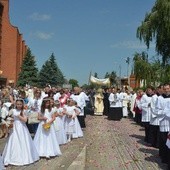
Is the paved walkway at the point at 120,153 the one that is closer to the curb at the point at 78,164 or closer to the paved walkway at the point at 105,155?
the paved walkway at the point at 105,155

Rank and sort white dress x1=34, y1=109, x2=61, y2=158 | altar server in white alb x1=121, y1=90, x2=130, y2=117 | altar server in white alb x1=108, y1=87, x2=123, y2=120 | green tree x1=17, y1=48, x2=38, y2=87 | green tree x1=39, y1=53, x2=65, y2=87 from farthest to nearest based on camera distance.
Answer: green tree x1=39, y1=53, x2=65, y2=87, green tree x1=17, y1=48, x2=38, y2=87, altar server in white alb x1=121, y1=90, x2=130, y2=117, altar server in white alb x1=108, y1=87, x2=123, y2=120, white dress x1=34, y1=109, x2=61, y2=158

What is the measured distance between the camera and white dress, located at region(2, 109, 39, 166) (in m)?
10.1

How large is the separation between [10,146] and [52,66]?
204 feet

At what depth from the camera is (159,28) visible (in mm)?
28328

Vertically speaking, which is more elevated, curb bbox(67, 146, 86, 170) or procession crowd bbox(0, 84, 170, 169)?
procession crowd bbox(0, 84, 170, 169)

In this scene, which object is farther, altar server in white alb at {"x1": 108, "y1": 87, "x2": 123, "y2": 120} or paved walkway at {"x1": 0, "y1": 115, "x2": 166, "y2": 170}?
altar server in white alb at {"x1": 108, "y1": 87, "x2": 123, "y2": 120}

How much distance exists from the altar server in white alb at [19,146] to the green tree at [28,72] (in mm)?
52085

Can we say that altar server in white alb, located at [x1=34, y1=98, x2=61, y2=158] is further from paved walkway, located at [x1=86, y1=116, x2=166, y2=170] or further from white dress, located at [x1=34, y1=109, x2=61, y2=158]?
paved walkway, located at [x1=86, y1=116, x2=166, y2=170]

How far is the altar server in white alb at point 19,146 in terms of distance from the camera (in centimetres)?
1015

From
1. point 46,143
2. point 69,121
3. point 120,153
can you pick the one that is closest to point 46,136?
point 46,143

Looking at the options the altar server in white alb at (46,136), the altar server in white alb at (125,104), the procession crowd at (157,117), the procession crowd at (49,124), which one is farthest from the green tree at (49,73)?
the altar server in white alb at (46,136)

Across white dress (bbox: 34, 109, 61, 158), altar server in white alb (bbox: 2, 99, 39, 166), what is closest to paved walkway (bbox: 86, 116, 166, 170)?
white dress (bbox: 34, 109, 61, 158)

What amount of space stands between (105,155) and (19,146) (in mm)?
2698

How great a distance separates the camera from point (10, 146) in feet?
33.6
